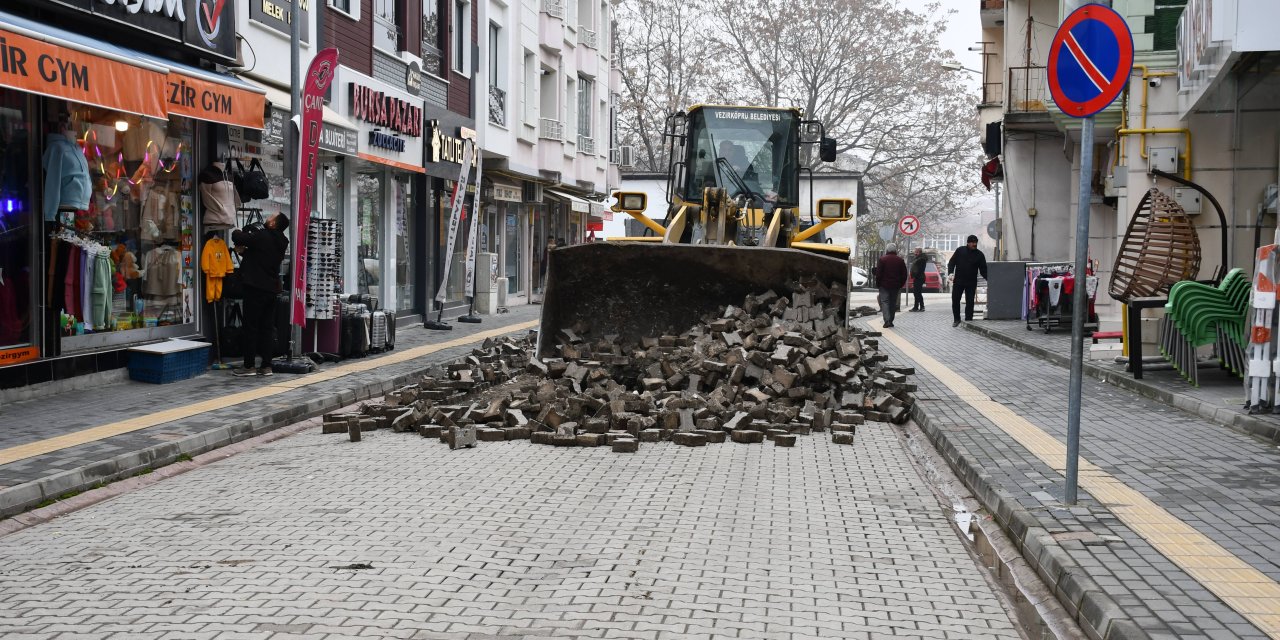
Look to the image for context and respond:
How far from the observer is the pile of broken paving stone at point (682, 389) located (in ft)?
32.9

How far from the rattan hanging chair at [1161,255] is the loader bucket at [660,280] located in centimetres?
317

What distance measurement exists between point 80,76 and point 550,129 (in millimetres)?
23130

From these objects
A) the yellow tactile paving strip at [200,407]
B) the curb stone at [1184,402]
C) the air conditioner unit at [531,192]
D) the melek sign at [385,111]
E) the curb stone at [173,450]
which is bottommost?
the curb stone at [173,450]

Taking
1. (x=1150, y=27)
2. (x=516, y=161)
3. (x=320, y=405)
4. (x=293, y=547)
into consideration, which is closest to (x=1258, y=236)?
(x=1150, y=27)

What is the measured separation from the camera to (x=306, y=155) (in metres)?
14.1

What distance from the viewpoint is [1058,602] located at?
5238 mm

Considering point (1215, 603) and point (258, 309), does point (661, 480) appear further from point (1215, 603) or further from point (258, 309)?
point (258, 309)

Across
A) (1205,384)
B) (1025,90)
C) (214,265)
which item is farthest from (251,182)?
(1025,90)

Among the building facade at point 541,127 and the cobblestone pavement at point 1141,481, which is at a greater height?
the building facade at point 541,127

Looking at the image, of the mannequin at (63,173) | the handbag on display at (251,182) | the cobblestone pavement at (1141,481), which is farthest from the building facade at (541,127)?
the cobblestone pavement at (1141,481)

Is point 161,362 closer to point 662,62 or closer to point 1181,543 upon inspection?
point 1181,543

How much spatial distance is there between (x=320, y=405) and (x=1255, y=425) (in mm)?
8114

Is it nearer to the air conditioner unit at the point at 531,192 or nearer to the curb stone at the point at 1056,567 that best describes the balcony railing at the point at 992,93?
the air conditioner unit at the point at 531,192

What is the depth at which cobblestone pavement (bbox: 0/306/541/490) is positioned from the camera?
27.5ft
